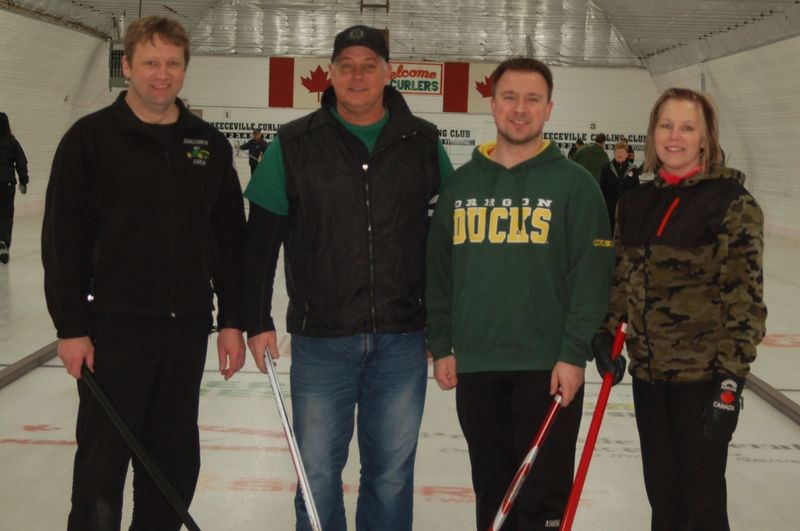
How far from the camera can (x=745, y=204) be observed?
2.16m

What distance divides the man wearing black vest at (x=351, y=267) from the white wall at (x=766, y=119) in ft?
34.5

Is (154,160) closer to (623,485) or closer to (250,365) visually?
(623,485)

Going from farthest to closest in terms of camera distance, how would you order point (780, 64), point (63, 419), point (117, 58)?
point (117, 58) → point (780, 64) → point (63, 419)

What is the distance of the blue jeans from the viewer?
7.81 ft

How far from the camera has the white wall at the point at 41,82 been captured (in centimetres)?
1246

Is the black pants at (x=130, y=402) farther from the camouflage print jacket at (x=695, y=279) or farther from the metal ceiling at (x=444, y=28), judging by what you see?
the metal ceiling at (x=444, y=28)

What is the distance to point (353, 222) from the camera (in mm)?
2332

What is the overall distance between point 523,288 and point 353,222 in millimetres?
450


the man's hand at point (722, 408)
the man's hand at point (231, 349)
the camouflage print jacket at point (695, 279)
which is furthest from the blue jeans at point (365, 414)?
the man's hand at point (722, 408)

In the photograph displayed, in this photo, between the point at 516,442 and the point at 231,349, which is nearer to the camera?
the point at 516,442

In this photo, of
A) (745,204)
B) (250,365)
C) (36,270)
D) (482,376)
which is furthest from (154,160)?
(36,270)

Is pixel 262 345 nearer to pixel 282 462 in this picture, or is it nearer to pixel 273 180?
pixel 273 180

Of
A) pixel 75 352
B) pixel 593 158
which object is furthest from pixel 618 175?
pixel 75 352

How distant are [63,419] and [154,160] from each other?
2261 millimetres
